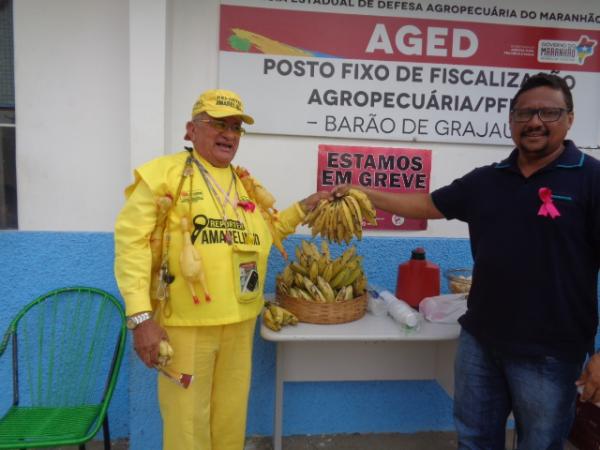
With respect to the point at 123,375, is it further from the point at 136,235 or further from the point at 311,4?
the point at 311,4

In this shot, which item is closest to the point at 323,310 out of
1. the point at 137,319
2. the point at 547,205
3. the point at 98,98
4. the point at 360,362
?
the point at 360,362

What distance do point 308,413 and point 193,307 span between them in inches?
64.5

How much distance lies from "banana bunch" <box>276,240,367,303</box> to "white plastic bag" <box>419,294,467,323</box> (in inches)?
15.7

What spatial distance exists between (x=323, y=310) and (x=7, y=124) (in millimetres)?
2242

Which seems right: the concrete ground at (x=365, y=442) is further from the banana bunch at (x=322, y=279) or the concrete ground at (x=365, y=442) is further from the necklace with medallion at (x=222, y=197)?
the necklace with medallion at (x=222, y=197)

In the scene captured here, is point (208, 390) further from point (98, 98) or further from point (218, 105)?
point (98, 98)

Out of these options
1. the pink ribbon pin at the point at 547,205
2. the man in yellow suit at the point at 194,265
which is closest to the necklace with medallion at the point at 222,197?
the man in yellow suit at the point at 194,265

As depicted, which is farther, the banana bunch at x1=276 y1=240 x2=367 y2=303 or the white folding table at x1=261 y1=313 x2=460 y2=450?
the white folding table at x1=261 y1=313 x2=460 y2=450

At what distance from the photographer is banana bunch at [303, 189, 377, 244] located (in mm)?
→ 2436

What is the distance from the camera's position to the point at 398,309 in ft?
8.59

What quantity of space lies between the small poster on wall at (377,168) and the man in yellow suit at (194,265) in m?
0.96

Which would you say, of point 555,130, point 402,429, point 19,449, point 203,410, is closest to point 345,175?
point 555,130

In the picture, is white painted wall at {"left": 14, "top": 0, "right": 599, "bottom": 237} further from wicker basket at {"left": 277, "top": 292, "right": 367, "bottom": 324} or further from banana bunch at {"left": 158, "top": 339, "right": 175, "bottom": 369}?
banana bunch at {"left": 158, "top": 339, "right": 175, "bottom": 369}

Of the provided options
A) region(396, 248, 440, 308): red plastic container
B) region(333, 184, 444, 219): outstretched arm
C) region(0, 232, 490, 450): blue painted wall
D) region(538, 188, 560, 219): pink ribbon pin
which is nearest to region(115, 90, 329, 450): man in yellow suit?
region(333, 184, 444, 219): outstretched arm
